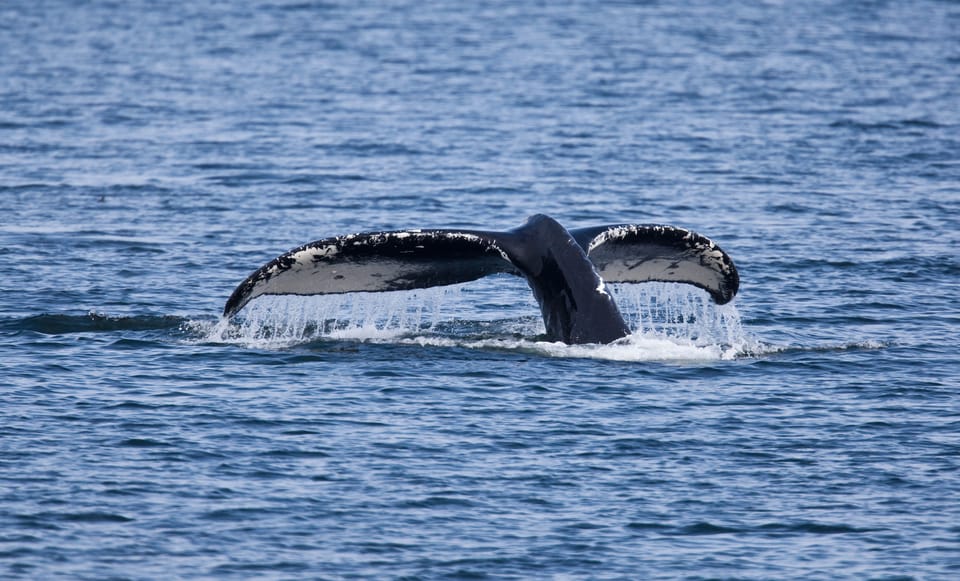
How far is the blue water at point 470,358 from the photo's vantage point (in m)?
11.8

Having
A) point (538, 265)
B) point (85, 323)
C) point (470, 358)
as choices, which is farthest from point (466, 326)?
point (85, 323)

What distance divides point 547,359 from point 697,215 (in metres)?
10.6

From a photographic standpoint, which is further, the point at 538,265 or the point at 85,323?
the point at 85,323

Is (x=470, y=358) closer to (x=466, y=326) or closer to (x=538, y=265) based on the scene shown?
(x=538, y=265)

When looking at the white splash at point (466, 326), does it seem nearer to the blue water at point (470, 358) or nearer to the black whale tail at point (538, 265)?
the blue water at point (470, 358)

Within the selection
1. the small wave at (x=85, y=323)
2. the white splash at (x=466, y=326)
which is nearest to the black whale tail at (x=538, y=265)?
the white splash at (x=466, y=326)

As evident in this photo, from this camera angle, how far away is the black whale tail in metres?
14.6

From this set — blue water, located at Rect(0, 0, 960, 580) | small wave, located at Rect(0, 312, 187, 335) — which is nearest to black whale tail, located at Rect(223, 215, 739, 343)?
blue water, located at Rect(0, 0, 960, 580)

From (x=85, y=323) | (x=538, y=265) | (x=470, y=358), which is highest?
(x=538, y=265)

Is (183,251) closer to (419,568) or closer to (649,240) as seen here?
(649,240)

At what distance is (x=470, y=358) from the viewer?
53.1 ft

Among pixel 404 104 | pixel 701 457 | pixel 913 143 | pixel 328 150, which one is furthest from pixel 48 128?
pixel 701 457

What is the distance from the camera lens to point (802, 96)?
132 ft

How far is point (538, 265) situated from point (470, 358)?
142 centimetres
